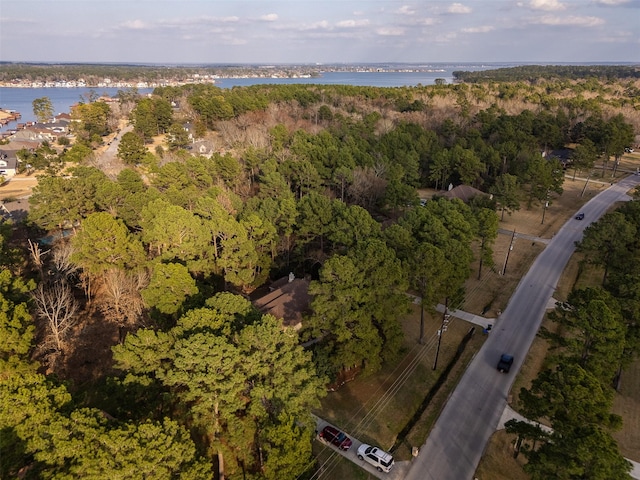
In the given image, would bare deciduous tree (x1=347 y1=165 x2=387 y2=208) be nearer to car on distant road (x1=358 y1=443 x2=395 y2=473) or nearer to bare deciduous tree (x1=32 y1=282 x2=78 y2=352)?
bare deciduous tree (x1=32 y1=282 x2=78 y2=352)

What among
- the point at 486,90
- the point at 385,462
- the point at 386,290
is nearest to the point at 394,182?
the point at 386,290

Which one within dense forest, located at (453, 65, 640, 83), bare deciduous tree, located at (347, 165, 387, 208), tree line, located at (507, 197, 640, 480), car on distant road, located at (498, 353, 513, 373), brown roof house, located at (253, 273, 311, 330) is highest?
dense forest, located at (453, 65, 640, 83)

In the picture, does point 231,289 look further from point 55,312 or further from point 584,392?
point 584,392

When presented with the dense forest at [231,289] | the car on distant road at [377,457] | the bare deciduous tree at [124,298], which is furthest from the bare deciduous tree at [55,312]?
the car on distant road at [377,457]

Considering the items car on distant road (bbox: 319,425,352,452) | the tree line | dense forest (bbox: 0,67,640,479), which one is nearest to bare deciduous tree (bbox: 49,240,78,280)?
dense forest (bbox: 0,67,640,479)

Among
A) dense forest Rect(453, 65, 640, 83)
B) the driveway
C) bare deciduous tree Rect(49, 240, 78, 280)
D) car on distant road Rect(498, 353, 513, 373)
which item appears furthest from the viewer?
dense forest Rect(453, 65, 640, 83)

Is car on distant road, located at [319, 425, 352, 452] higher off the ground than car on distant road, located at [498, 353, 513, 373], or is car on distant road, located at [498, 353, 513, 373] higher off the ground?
car on distant road, located at [498, 353, 513, 373]

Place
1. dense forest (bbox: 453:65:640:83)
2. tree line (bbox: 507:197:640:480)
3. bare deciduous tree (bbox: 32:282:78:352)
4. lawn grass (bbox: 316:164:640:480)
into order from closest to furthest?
tree line (bbox: 507:197:640:480)
lawn grass (bbox: 316:164:640:480)
bare deciduous tree (bbox: 32:282:78:352)
dense forest (bbox: 453:65:640:83)
